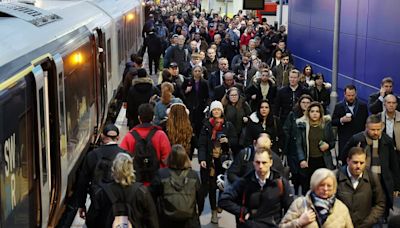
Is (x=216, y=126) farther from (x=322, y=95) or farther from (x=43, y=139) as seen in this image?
(x=322, y=95)

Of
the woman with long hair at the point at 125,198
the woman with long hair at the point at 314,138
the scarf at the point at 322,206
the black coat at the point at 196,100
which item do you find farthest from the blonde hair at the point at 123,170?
the black coat at the point at 196,100

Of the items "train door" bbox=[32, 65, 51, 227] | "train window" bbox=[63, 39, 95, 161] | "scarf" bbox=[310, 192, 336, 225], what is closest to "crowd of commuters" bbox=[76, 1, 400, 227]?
"scarf" bbox=[310, 192, 336, 225]

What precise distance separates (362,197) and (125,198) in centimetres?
212

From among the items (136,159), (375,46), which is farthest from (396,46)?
(136,159)

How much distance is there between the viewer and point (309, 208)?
6273 millimetres

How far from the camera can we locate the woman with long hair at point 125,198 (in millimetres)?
6871

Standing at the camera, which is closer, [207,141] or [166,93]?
[207,141]

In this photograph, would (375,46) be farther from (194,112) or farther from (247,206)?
(247,206)

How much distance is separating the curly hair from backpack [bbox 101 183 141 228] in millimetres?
2845

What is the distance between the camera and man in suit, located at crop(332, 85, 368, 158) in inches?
447

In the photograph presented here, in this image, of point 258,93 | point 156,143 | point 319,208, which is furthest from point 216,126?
point 319,208

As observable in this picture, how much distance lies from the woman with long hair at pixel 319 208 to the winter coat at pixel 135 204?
1.24 metres

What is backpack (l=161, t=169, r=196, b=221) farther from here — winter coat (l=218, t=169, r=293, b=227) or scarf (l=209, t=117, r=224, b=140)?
scarf (l=209, t=117, r=224, b=140)

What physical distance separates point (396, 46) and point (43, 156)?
10.2 m
